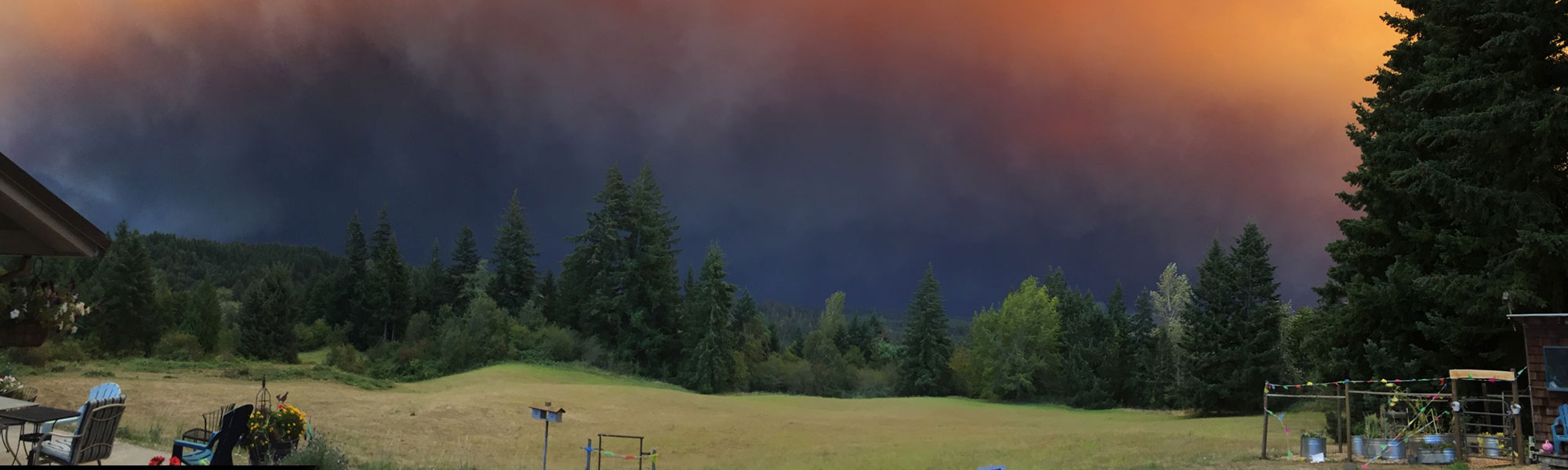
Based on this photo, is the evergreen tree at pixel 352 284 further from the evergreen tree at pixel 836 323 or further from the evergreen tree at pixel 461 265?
the evergreen tree at pixel 836 323

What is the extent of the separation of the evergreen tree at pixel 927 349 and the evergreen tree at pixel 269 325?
3803 centimetres

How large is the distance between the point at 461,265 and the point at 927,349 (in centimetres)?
3632

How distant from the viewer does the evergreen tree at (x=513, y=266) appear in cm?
6612

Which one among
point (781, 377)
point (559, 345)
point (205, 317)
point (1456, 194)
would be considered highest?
point (1456, 194)

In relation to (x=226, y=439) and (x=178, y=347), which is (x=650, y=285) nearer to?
(x=178, y=347)

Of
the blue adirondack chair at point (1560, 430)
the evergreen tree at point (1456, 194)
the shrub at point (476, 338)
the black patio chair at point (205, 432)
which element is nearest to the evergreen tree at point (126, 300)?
the shrub at point (476, 338)

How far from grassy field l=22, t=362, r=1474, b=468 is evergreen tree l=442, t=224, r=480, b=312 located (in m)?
26.6

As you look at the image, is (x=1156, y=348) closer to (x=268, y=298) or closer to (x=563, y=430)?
(x=563, y=430)

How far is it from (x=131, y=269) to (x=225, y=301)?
20.4 meters

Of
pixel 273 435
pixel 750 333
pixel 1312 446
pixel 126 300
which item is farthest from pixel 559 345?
pixel 1312 446

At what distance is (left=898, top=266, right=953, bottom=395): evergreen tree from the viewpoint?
6002 centimetres

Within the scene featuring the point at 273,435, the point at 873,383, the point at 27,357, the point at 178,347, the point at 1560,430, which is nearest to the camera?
the point at 273,435

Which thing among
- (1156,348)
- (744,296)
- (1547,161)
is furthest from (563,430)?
(744,296)

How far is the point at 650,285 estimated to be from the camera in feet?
183
